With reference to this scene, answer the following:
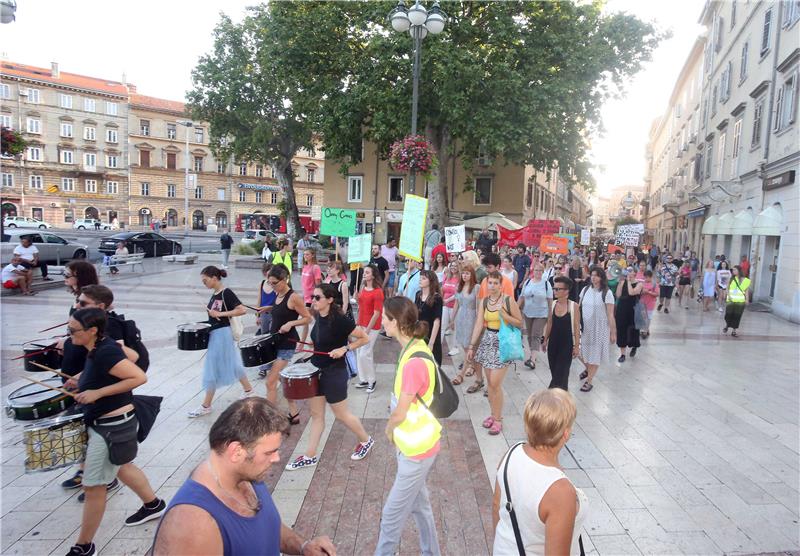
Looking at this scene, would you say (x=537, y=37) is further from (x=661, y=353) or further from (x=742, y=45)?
(x=661, y=353)

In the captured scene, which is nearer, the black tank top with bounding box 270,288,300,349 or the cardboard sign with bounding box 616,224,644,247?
the black tank top with bounding box 270,288,300,349

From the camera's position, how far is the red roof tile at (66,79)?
57281 millimetres


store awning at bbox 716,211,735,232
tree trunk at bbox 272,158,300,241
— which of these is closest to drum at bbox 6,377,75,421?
store awning at bbox 716,211,735,232

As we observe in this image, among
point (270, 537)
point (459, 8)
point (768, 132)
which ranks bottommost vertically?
point (270, 537)

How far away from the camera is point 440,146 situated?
25.9m

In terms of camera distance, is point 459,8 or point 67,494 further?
point 459,8

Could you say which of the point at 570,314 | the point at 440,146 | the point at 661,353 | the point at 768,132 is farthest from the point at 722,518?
the point at 440,146

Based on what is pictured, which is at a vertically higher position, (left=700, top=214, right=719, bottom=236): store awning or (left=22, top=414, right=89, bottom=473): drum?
(left=700, top=214, right=719, bottom=236): store awning

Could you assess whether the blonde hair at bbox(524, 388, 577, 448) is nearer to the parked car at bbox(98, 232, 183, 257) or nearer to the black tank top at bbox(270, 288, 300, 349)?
the black tank top at bbox(270, 288, 300, 349)

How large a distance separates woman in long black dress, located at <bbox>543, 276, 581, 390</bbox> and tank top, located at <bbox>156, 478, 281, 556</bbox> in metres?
4.81

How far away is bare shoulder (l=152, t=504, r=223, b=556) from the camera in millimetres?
1536

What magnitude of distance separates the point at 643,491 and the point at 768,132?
715 inches

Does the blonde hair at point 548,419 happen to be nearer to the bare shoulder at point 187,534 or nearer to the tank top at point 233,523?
the tank top at point 233,523

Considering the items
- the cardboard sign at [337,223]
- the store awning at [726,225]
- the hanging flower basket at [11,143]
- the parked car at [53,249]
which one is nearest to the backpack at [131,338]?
the cardboard sign at [337,223]
